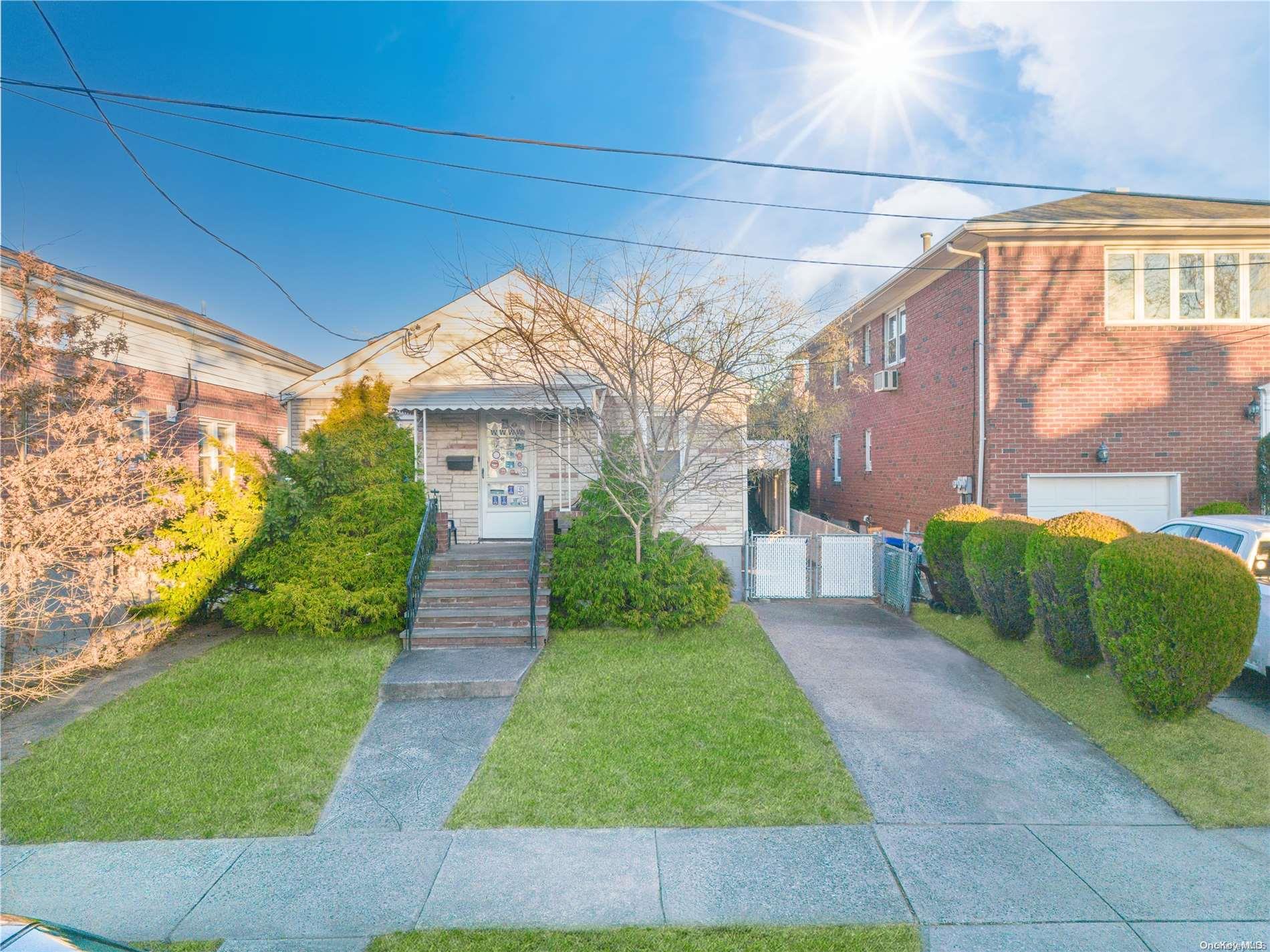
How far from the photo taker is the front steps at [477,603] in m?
8.34

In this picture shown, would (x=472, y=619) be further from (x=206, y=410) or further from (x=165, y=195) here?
(x=206, y=410)

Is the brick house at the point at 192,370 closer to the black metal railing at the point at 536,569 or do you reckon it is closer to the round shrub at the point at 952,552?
the black metal railing at the point at 536,569

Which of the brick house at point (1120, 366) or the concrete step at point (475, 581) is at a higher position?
the brick house at point (1120, 366)

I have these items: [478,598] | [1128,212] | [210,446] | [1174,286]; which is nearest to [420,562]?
[478,598]

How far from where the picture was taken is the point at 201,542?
8.55 metres

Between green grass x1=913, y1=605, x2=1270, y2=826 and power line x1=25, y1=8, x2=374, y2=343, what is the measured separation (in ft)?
36.9

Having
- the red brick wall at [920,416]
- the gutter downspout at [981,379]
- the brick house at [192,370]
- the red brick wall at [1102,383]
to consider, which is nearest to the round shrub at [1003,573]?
the gutter downspout at [981,379]

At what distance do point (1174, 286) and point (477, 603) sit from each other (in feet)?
41.6

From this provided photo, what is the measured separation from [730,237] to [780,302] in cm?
129

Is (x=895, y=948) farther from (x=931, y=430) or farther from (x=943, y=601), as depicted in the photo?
(x=931, y=430)

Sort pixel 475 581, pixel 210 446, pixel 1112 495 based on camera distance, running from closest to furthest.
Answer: pixel 475 581 < pixel 1112 495 < pixel 210 446

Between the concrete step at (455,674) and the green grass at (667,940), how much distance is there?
3.59 metres

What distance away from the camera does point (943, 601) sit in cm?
1016

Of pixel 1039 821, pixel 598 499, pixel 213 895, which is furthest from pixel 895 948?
pixel 598 499
